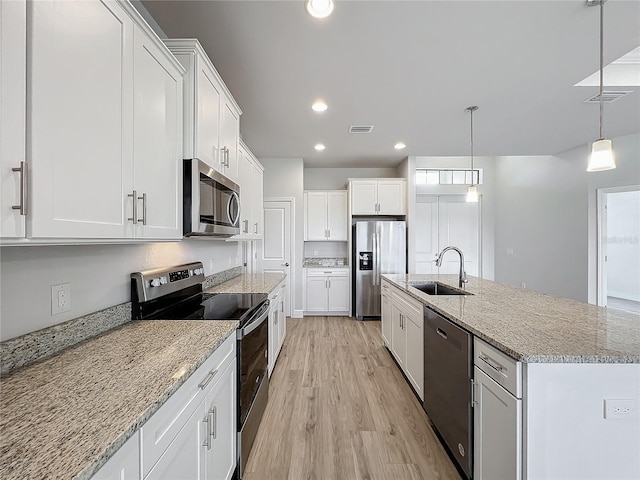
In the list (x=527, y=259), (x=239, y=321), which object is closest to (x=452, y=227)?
(x=527, y=259)

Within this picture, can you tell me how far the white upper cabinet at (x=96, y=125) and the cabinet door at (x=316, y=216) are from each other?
12.6 feet

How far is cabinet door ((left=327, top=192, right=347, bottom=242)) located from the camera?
5281 mm

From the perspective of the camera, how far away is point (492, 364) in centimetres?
129

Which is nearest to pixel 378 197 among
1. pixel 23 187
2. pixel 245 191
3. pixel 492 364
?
pixel 245 191

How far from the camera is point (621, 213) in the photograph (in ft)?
18.6

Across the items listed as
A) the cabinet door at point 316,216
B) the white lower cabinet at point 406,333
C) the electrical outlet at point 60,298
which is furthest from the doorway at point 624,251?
the electrical outlet at point 60,298

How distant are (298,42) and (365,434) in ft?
9.18

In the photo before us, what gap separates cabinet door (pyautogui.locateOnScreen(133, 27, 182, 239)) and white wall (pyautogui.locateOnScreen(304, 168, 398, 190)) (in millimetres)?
4268

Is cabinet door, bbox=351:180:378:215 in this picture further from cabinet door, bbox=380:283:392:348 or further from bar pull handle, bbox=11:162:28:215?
bar pull handle, bbox=11:162:28:215

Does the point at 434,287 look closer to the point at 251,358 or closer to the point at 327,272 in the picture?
the point at 251,358

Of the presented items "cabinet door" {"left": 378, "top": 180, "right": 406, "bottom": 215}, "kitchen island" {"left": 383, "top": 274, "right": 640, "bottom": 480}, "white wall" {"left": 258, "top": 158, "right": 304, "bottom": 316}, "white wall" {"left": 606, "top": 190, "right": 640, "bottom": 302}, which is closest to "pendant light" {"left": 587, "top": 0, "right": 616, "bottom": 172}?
"kitchen island" {"left": 383, "top": 274, "right": 640, "bottom": 480}

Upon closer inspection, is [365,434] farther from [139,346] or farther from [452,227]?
[452,227]

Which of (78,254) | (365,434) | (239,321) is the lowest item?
(365,434)

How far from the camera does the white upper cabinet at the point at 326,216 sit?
527 cm
